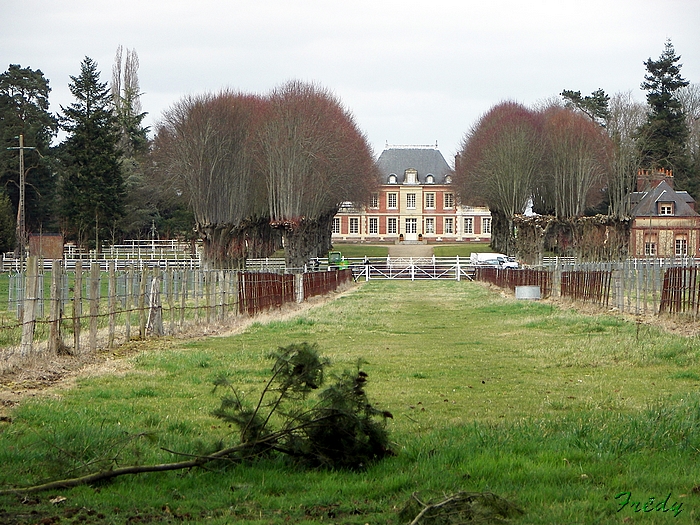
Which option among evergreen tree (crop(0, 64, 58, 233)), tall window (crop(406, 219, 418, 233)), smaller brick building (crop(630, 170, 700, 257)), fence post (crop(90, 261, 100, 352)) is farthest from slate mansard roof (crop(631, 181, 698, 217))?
fence post (crop(90, 261, 100, 352))

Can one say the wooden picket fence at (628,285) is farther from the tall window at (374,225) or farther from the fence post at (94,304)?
the tall window at (374,225)

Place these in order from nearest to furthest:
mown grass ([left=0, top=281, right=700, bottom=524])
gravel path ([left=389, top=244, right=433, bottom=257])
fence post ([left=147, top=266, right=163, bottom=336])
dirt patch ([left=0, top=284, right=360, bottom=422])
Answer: mown grass ([left=0, top=281, right=700, bottom=524]) → dirt patch ([left=0, top=284, right=360, bottom=422]) → fence post ([left=147, top=266, right=163, bottom=336]) → gravel path ([left=389, top=244, right=433, bottom=257])

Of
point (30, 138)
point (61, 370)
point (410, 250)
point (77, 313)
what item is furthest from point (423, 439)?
point (410, 250)

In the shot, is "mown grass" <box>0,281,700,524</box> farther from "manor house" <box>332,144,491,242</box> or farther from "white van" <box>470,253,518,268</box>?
"manor house" <box>332,144,491,242</box>

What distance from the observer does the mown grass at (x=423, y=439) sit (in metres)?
6.52

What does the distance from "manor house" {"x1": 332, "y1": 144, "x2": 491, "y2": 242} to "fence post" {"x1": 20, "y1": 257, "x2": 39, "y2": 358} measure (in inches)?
4617

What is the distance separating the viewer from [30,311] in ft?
48.3

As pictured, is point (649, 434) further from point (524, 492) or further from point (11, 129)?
point (11, 129)

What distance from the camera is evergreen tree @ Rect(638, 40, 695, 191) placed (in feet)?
335

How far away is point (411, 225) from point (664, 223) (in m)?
45.5

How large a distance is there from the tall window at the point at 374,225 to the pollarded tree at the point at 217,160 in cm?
6179

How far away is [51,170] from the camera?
95.2 metres

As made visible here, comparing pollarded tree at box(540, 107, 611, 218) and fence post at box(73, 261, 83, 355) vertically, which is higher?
pollarded tree at box(540, 107, 611, 218)

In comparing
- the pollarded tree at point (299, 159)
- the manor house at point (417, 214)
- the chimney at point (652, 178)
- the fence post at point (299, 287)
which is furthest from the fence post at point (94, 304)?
the manor house at point (417, 214)
